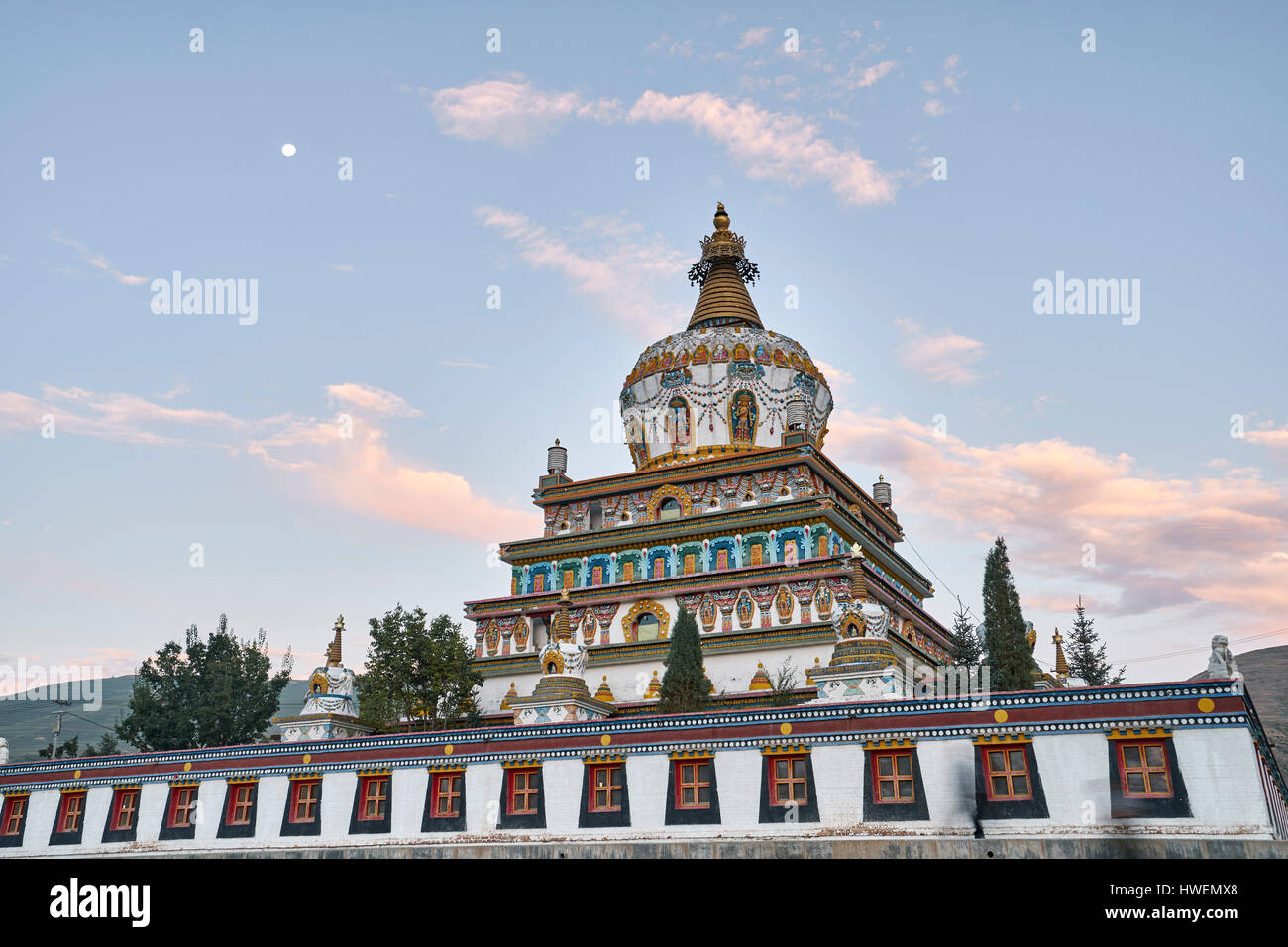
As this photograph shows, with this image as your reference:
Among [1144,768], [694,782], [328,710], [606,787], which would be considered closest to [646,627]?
[328,710]

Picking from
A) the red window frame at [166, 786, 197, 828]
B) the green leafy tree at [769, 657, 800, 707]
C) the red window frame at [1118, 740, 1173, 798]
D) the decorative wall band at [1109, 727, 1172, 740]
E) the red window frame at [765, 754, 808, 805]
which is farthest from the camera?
the green leafy tree at [769, 657, 800, 707]

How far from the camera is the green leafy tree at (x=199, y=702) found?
2144 inches

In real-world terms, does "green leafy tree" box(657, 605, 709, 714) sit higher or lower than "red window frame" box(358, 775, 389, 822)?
higher

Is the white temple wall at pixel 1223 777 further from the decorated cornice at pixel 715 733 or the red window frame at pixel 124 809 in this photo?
the red window frame at pixel 124 809

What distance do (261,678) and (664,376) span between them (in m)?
26.9

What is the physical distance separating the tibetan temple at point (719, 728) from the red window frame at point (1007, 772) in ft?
0.16

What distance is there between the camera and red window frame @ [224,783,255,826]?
32312mm

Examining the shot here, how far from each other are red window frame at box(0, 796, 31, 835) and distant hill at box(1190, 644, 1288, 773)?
72.6 m

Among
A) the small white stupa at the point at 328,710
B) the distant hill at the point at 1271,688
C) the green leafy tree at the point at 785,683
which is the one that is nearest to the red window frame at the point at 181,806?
the small white stupa at the point at 328,710

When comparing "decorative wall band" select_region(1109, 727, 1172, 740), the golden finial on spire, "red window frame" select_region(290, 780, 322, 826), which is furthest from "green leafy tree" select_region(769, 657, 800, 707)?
the golden finial on spire

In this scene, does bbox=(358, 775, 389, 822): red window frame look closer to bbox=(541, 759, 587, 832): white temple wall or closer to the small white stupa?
the small white stupa

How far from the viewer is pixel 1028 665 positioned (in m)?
34.7
